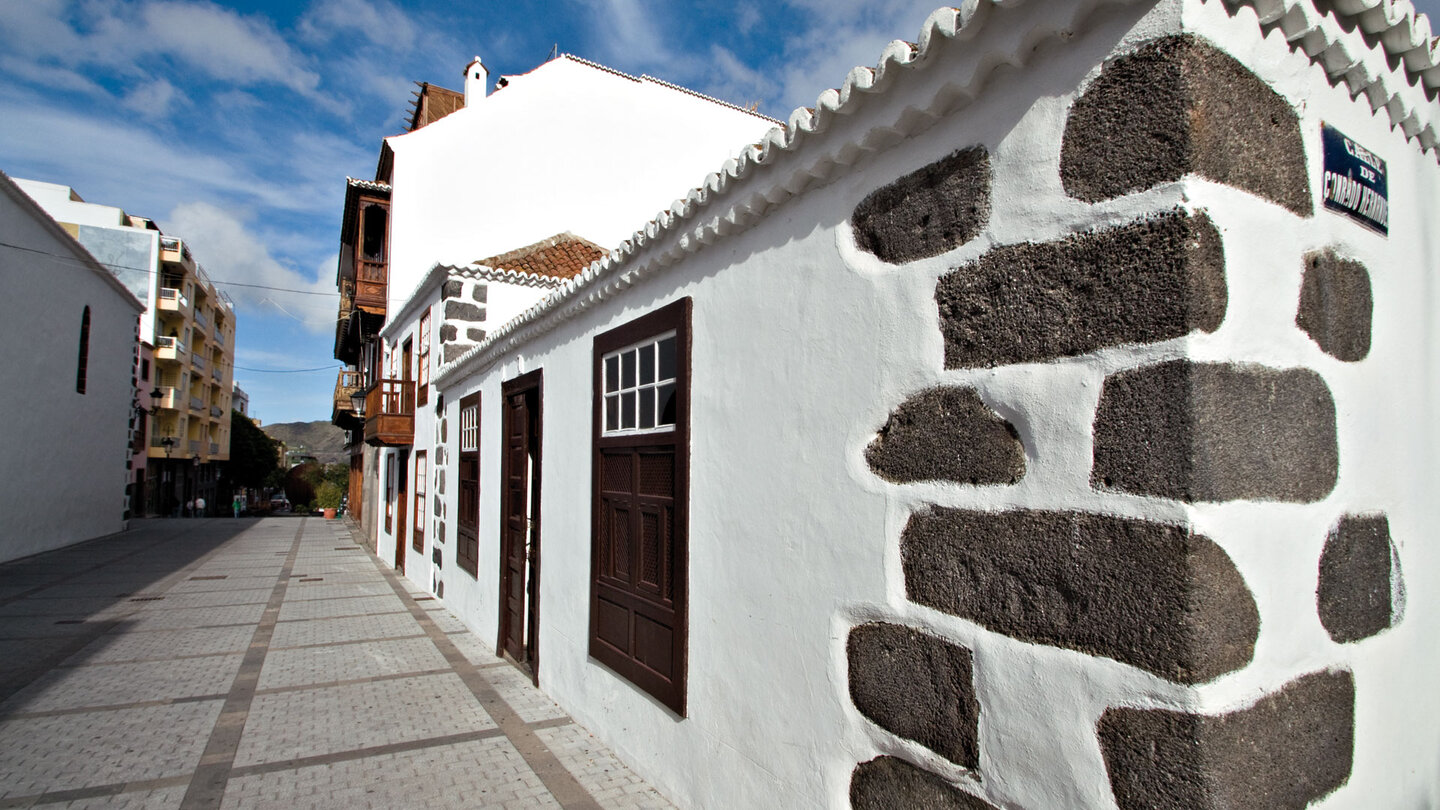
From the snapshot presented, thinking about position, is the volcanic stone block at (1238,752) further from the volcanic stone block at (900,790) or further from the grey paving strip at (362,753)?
the grey paving strip at (362,753)

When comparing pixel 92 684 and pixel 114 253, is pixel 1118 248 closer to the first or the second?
pixel 92 684

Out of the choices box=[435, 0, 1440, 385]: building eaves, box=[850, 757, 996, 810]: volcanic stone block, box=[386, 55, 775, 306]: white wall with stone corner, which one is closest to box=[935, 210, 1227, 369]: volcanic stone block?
box=[435, 0, 1440, 385]: building eaves

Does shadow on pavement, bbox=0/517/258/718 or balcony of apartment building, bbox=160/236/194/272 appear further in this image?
balcony of apartment building, bbox=160/236/194/272

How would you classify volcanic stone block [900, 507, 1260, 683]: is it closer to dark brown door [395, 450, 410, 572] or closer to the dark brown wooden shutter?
the dark brown wooden shutter

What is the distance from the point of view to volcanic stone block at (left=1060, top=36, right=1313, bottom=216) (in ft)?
4.92

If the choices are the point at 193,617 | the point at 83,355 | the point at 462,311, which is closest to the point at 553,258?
the point at 462,311

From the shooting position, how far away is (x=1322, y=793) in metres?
1.62

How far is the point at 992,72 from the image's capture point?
6.16 ft

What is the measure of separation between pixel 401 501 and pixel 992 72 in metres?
11.6

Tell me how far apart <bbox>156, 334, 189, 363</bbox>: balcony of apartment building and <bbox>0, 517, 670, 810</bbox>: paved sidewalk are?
2527 cm

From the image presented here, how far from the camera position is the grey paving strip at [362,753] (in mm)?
4031

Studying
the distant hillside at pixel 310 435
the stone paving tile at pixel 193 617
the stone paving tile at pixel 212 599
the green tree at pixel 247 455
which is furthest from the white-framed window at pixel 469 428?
the distant hillside at pixel 310 435

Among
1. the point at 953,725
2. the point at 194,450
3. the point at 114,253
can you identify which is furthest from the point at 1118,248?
the point at 194,450

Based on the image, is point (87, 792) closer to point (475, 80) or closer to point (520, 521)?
point (520, 521)
